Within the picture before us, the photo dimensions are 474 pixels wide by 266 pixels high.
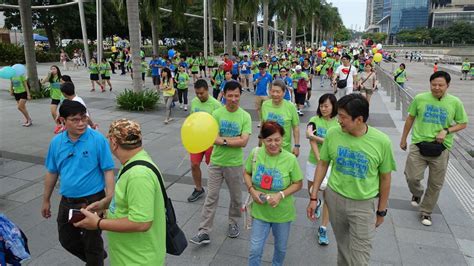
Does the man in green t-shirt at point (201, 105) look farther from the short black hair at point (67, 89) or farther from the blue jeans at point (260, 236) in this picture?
the short black hair at point (67, 89)

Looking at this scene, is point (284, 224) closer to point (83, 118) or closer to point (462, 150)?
point (83, 118)

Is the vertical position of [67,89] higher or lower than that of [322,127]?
higher

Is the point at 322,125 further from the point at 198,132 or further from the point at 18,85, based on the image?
the point at 18,85

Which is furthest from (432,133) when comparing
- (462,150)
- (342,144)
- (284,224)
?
(462,150)

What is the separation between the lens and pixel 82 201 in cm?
313

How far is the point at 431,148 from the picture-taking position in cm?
452

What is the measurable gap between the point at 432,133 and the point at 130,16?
975 cm

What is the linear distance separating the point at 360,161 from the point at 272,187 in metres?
0.77

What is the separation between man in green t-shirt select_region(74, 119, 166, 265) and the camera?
7.04 feet

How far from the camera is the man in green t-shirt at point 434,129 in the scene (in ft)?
14.7

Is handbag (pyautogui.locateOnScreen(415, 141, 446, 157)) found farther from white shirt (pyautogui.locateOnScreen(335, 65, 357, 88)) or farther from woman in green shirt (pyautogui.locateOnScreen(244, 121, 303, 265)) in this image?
white shirt (pyautogui.locateOnScreen(335, 65, 357, 88))

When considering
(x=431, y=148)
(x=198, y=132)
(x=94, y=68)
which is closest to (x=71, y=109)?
(x=198, y=132)

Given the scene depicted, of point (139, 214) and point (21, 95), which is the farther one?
point (21, 95)

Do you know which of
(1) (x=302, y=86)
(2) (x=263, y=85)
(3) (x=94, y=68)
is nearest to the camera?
(2) (x=263, y=85)
